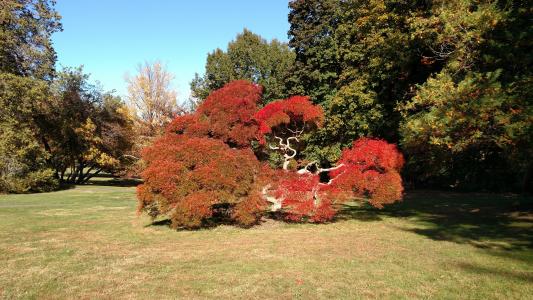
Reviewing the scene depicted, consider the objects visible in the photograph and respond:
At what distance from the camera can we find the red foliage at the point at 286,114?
48.3ft

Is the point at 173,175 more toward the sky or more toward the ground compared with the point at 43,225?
more toward the sky

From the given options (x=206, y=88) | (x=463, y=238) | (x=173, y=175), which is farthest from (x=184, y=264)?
(x=206, y=88)

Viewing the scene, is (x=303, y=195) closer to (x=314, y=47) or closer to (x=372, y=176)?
(x=372, y=176)

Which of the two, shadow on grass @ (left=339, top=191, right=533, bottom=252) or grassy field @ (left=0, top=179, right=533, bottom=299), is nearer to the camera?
grassy field @ (left=0, top=179, right=533, bottom=299)

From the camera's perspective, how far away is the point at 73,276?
747cm

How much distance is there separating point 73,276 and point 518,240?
11334mm

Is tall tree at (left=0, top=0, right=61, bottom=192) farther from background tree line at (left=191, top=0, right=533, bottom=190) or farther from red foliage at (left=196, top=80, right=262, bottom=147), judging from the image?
red foliage at (left=196, top=80, right=262, bottom=147)

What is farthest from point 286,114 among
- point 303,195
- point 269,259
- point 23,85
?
point 23,85

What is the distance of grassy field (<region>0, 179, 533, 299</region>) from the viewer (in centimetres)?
670

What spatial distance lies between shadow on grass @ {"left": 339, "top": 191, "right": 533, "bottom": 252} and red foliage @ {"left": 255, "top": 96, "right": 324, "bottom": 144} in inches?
170

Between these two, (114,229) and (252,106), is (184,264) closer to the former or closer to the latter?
(114,229)

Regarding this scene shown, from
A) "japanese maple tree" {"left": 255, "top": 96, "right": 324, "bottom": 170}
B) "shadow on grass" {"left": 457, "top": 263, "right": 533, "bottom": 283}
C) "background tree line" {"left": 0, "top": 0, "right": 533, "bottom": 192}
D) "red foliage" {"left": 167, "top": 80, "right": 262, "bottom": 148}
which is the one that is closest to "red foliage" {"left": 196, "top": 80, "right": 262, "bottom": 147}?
"red foliage" {"left": 167, "top": 80, "right": 262, "bottom": 148}

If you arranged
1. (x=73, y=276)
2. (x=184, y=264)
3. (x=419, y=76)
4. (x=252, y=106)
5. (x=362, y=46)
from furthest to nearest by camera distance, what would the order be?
(x=362, y=46), (x=419, y=76), (x=252, y=106), (x=184, y=264), (x=73, y=276)

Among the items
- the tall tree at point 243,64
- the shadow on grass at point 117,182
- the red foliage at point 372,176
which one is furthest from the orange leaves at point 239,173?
the shadow on grass at point 117,182
